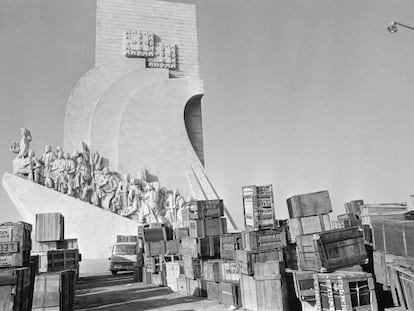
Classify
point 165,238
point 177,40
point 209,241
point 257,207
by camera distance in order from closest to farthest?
point 257,207, point 209,241, point 165,238, point 177,40

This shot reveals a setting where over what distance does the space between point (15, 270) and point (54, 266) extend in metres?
3.99

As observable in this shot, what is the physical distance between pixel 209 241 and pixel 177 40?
2105 cm

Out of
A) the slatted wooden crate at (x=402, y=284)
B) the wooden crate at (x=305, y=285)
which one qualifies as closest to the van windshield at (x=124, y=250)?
the wooden crate at (x=305, y=285)

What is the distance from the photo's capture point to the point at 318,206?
5953 millimetres

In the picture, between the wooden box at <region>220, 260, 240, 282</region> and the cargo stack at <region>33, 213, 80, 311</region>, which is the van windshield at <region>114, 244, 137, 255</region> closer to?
the cargo stack at <region>33, 213, 80, 311</region>

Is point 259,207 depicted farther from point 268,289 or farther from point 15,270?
point 15,270

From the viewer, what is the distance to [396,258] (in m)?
4.77

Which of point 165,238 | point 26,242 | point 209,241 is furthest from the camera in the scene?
point 165,238

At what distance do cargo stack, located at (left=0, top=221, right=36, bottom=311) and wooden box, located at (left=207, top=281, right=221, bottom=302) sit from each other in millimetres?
3183

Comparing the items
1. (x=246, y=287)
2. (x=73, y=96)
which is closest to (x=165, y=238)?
(x=246, y=287)

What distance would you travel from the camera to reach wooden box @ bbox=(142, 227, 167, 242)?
10766mm

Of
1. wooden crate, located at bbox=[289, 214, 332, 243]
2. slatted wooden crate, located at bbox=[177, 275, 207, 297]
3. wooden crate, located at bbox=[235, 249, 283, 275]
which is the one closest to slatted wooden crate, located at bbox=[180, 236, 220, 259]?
slatted wooden crate, located at bbox=[177, 275, 207, 297]

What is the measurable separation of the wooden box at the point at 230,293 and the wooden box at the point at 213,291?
0.67ft

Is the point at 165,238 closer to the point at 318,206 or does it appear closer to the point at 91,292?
the point at 91,292
